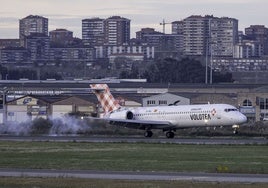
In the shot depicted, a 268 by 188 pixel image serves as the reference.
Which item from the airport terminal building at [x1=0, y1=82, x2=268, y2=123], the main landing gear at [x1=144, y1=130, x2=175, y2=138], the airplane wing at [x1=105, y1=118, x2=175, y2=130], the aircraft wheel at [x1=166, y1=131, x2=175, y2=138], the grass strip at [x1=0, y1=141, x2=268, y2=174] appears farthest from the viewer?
the airport terminal building at [x1=0, y1=82, x2=268, y2=123]

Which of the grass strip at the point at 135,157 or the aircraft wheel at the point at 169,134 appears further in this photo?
the aircraft wheel at the point at 169,134

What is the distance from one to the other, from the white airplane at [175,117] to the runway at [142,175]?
39672mm

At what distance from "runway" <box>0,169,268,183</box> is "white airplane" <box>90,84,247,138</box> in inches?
1562

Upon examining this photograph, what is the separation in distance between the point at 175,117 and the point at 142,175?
1720 inches

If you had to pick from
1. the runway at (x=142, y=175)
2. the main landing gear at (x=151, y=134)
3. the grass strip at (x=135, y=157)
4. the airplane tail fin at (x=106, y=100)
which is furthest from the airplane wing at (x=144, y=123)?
the runway at (x=142, y=175)

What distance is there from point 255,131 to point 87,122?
14.1 m

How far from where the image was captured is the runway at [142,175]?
4597 centimetres

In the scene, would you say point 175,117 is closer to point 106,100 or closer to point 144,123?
point 144,123

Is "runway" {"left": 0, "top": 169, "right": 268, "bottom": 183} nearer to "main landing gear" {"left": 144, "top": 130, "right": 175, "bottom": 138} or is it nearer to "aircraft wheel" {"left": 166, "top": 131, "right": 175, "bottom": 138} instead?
"aircraft wheel" {"left": 166, "top": 131, "right": 175, "bottom": 138}

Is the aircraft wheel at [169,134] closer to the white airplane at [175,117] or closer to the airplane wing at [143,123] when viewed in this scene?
the white airplane at [175,117]

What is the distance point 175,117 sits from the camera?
91.3 m

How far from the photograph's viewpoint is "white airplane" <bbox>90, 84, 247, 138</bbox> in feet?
292

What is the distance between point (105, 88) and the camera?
9919cm

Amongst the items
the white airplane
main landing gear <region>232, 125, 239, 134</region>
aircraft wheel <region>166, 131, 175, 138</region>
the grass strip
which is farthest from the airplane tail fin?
the grass strip
